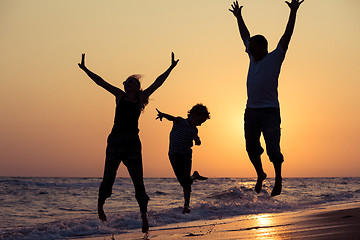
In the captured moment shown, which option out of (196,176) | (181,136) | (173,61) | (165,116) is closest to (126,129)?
(173,61)

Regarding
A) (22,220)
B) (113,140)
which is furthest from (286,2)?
(22,220)

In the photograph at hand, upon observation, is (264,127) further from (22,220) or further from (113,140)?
(22,220)

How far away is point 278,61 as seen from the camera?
6625 millimetres

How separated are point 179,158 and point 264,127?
11.5 ft

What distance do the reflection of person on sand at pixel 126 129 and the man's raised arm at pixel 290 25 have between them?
1.92 m

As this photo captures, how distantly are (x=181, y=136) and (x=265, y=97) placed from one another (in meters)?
3.45

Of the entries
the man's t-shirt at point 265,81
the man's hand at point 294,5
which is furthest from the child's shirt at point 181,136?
the man's hand at point 294,5

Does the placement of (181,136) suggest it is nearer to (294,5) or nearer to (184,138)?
(184,138)

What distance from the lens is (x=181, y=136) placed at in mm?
9719

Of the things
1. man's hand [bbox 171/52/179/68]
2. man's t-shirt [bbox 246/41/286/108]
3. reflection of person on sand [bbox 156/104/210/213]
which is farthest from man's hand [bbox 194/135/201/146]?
man's t-shirt [bbox 246/41/286/108]

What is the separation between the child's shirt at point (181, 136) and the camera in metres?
9.72

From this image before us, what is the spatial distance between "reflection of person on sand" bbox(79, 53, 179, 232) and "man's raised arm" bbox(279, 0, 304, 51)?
1.92m

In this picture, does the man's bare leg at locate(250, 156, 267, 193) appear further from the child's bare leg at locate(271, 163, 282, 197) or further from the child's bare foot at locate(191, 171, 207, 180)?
the child's bare foot at locate(191, 171, 207, 180)

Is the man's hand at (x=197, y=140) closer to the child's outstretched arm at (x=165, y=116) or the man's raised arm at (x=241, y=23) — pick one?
the child's outstretched arm at (x=165, y=116)
